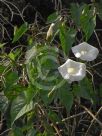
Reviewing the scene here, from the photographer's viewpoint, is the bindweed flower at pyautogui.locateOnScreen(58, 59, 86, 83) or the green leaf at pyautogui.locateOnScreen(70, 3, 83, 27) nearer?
the bindweed flower at pyautogui.locateOnScreen(58, 59, 86, 83)

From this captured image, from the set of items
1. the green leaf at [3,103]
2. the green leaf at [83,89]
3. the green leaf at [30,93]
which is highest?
the green leaf at [30,93]

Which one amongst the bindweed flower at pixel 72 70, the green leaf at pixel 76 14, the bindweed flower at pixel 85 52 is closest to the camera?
the bindweed flower at pixel 72 70

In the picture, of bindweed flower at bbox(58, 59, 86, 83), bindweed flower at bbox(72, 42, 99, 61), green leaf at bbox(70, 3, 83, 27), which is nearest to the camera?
bindweed flower at bbox(58, 59, 86, 83)

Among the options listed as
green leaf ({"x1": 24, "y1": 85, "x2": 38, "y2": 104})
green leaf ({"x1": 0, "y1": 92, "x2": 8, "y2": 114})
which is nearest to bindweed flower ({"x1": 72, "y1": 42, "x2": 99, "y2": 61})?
green leaf ({"x1": 24, "y1": 85, "x2": 38, "y2": 104})

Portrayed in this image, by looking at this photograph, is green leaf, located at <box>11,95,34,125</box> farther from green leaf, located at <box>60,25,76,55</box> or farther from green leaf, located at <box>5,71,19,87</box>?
green leaf, located at <box>60,25,76,55</box>

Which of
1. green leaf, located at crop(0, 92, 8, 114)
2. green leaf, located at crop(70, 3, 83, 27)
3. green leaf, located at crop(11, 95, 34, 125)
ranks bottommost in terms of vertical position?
Answer: green leaf, located at crop(0, 92, 8, 114)

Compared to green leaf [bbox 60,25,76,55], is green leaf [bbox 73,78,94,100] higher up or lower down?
lower down

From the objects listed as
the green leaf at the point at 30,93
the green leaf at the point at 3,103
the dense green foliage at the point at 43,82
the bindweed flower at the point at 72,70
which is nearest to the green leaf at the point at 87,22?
the dense green foliage at the point at 43,82

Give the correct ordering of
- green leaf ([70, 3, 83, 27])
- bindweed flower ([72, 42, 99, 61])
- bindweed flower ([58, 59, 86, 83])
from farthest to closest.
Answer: green leaf ([70, 3, 83, 27]) → bindweed flower ([72, 42, 99, 61]) → bindweed flower ([58, 59, 86, 83])

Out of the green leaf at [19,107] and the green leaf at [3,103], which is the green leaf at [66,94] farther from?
the green leaf at [3,103]

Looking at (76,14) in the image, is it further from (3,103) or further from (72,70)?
(3,103)
